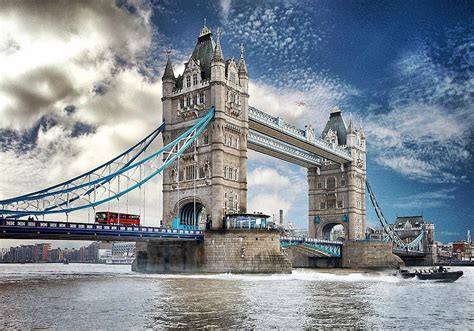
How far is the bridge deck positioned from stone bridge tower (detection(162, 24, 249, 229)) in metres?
7.72

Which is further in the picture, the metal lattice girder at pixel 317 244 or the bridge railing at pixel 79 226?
the metal lattice girder at pixel 317 244

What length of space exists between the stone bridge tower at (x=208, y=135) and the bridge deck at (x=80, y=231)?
7.72m

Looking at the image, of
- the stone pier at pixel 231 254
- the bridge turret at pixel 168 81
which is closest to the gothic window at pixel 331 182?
the stone pier at pixel 231 254

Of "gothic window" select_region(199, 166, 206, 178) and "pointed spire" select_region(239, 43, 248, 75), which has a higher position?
"pointed spire" select_region(239, 43, 248, 75)

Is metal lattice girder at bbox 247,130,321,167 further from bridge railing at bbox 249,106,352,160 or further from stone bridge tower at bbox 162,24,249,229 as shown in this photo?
stone bridge tower at bbox 162,24,249,229

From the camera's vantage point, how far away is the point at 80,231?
50844 millimetres

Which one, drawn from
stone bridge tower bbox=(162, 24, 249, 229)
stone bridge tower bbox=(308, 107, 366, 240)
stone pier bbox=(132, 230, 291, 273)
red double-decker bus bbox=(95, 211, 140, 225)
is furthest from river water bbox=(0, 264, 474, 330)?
stone bridge tower bbox=(308, 107, 366, 240)

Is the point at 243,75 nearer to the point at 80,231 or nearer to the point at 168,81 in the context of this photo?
the point at 168,81

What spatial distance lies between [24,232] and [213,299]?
23887 millimetres

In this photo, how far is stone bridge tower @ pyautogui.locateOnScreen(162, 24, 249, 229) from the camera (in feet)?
213

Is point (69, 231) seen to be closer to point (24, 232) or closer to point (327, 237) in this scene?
point (24, 232)

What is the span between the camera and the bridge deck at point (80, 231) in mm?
46906

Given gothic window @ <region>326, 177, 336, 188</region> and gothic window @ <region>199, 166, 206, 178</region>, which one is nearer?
gothic window @ <region>199, 166, 206, 178</region>

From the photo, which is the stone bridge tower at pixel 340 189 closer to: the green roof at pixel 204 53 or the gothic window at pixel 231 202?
the green roof at pixel 204 53
